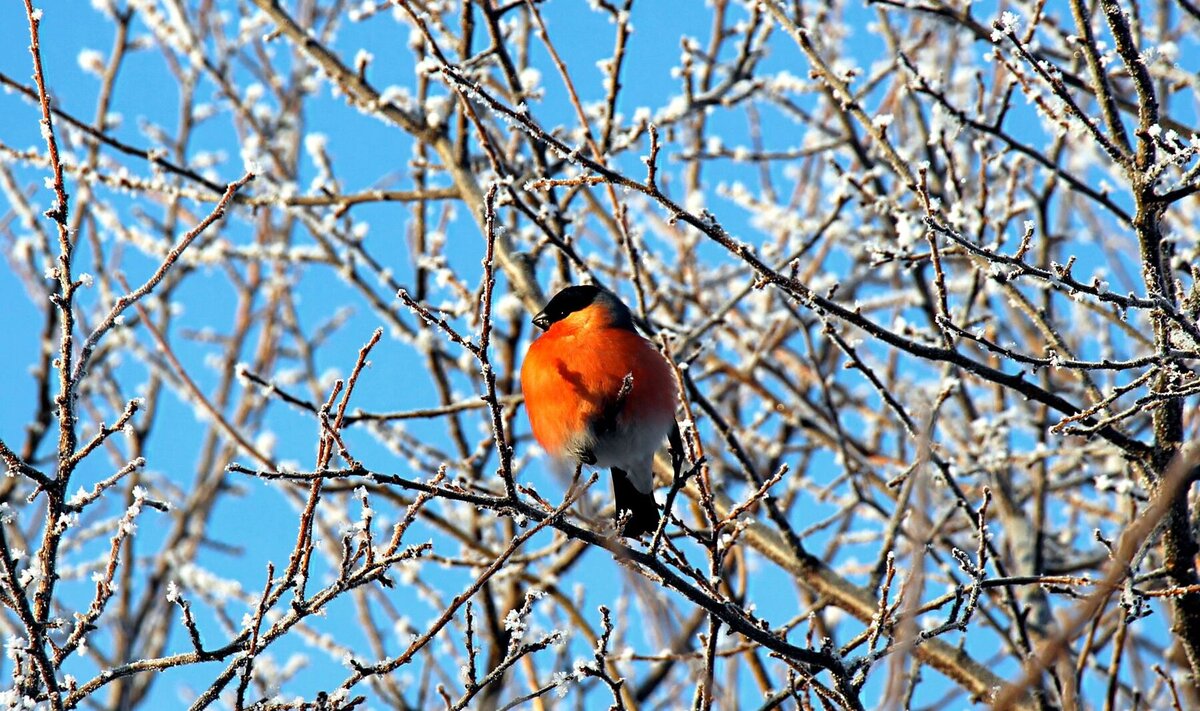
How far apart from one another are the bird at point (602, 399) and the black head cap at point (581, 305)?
40 mm

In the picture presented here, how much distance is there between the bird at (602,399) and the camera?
3.32 metres

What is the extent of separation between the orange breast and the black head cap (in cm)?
13

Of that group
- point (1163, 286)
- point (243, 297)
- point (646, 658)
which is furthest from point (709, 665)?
point (243, 297)

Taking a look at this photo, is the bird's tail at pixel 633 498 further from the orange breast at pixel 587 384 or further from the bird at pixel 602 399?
the orange breast at pixel 587 384

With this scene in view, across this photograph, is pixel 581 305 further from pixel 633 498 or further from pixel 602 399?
pixel 633 498

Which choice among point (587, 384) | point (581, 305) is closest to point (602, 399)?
point (587, 384)

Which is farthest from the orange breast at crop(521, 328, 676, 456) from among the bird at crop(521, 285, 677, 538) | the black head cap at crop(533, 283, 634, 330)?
the black head cap at crop(533, 283, 634, 330)

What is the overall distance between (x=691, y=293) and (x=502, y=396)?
3.88 feet

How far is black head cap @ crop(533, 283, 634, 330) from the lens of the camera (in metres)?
3.57

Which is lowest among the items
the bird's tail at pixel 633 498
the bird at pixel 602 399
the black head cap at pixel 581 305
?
the bird's tail at pixel 633 498

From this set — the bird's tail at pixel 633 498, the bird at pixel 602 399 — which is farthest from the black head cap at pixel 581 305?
the bird's tail at pixel 633 498

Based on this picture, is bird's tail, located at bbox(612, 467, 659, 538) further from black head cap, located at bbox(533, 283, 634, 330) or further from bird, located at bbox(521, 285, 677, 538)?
black head cap, located at bbox(533, 283, 634, 330)

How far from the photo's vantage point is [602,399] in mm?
3305

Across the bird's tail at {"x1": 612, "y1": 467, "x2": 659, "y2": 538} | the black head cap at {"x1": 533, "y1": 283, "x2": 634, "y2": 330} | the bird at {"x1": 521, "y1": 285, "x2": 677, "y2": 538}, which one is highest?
the black head cap at {"x1": 533, "y1": 283, "x2": 634, "y2": 330}
